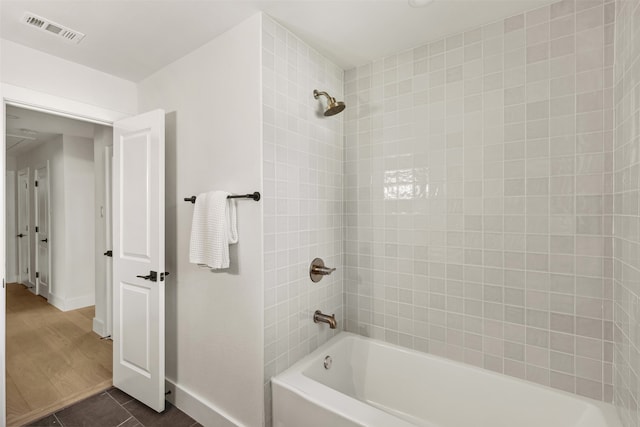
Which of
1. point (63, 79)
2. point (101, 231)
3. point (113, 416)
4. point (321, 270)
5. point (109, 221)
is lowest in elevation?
point (113, 416)

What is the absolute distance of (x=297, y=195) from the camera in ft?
6.11

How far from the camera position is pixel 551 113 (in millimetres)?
1563

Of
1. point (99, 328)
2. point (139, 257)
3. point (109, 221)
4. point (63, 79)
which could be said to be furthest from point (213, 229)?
point (99, 328)

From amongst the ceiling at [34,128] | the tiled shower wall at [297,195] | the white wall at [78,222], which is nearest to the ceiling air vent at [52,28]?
the ceiling at [34,128]

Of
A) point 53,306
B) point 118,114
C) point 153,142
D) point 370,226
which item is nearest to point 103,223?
point 118,114

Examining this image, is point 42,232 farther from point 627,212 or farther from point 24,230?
point 627,212

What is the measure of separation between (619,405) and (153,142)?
2862 mm

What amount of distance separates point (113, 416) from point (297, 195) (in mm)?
1858

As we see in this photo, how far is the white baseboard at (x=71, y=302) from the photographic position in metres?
4.04

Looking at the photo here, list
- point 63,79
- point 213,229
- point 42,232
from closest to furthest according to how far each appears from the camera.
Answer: point 213,229 → point 63,79 → point 42,232

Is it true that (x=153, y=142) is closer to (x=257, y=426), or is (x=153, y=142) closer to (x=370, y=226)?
(x=370, y=226)

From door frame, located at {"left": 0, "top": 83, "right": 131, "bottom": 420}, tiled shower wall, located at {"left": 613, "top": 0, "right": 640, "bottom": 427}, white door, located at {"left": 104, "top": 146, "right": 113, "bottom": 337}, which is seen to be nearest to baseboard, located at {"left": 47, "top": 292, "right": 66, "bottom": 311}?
white door, located at {"left": 104, "top": 146, "right": 113, "bottom": 337}

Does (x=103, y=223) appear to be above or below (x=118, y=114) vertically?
below

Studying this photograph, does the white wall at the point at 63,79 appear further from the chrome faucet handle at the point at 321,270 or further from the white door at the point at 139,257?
the chrome faucet handle at the point at 321,270
